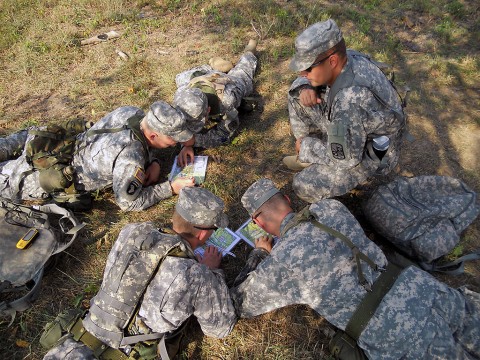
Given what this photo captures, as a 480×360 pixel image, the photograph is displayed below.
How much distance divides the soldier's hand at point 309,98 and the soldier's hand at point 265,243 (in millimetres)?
1791

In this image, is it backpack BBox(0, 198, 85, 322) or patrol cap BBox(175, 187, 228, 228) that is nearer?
patrol cap BBox(175, 187, 228, 228)

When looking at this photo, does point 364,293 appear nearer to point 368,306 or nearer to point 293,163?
point 368,306

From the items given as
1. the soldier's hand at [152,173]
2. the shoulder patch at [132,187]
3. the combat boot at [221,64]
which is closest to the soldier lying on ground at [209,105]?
the soldier's hand at [152,173]

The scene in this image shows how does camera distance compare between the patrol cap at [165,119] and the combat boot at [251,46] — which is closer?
the patrol cap at [165,119]

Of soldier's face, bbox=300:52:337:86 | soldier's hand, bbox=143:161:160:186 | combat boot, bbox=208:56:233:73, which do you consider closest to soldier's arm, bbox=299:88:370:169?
soldier's face, bbox=300:52:337:86

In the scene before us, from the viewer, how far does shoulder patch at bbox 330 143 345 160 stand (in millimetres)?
3698

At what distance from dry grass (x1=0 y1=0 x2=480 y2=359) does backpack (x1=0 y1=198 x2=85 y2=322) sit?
185 millimetres

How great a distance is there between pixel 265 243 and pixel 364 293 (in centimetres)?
126

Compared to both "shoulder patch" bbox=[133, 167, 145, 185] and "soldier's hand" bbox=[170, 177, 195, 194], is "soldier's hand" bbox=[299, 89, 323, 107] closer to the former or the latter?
"soldier's hand" bbox=[170, 177, 195, 194]

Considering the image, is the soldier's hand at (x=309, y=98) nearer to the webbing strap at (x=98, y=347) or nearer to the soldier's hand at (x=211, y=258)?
the soldier's hand at (x=211, y=258)

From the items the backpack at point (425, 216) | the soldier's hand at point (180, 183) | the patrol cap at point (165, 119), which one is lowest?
the backpack at point (425, 216)

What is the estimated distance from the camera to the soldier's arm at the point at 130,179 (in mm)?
4027

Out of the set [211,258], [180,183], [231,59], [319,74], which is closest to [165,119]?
[180,183]

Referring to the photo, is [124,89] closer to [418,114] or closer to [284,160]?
[284,160]
